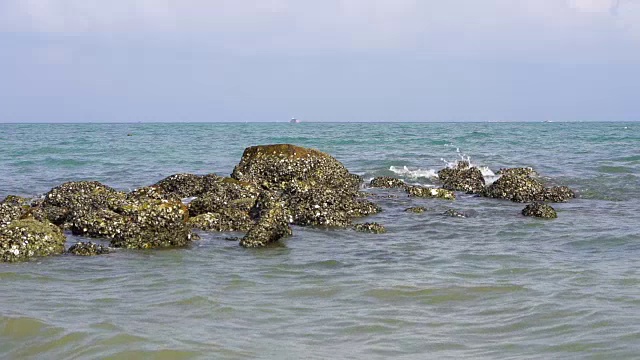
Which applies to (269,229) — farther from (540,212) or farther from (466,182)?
(466,182)

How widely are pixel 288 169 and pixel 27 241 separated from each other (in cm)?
837

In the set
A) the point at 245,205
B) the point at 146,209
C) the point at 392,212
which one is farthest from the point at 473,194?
the point at 146,209

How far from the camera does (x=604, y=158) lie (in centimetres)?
2888

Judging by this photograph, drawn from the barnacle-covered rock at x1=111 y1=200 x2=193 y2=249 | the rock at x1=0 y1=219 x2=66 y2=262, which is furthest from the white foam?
the rock at x1=0 y1=219 x2=66 y2=262

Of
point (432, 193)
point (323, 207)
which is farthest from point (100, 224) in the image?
point (432, 193)

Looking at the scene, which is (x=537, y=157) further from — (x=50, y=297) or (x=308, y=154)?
(x=50, y=297)

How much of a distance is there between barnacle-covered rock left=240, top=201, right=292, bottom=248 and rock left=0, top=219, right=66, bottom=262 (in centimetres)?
296

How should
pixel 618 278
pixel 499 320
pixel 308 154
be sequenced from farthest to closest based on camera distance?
pixel 308 154, pixel 618 278, pixel 499 320

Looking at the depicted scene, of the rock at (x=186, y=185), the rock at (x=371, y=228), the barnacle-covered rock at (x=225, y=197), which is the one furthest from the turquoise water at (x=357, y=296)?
the rock at (x=186, y=185)

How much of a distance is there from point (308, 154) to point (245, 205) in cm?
445

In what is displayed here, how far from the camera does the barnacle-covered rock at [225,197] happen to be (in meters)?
13.9

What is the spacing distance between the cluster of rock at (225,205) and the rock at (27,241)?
0.05 feet

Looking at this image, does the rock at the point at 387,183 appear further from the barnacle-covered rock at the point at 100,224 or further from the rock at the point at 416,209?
the barnacle-covered rock at the point at 100,224

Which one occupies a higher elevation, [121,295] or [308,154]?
[308,154]
